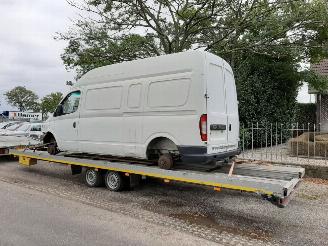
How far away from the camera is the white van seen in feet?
21.8

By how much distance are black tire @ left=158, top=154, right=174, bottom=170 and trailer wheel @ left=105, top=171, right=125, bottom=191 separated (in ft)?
4.24

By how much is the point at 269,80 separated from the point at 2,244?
14027 millimetres

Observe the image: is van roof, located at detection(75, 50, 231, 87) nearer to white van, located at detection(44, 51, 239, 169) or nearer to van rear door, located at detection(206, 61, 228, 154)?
white van, located at detection(44, 51, 239, 169)

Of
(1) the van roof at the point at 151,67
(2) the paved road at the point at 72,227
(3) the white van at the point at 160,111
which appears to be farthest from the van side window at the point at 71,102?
(2) the paved road at the point at 72,227

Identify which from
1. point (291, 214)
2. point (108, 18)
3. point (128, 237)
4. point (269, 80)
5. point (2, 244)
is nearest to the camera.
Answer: point (2, 244)

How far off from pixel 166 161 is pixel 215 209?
136 cm

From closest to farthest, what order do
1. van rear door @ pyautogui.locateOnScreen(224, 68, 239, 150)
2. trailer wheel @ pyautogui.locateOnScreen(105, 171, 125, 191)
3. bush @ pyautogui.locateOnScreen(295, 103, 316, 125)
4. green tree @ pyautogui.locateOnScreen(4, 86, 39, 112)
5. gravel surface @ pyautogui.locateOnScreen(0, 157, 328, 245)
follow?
gravel surface @ pyautogui.locateOnScreen(0, 157, 328, 245)
van rear door @ pyautogui.locateOnScreen(224, 68, 239, 150)
trailer wheel @ pyautogui.locateOnScreen(105, 171, 125, 191)
bush @ pyautogui.locateOnScreen(295, 103, 316, 125)
green tree @ pyautogui.locateOnScreen(4, 86, 39, 112)

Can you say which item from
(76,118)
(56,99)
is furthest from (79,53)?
(56,99)

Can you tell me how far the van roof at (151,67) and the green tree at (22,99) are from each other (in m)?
67.8

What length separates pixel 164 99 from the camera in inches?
281

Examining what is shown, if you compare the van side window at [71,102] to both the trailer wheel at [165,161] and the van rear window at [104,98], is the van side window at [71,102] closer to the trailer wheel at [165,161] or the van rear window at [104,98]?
the van rear window at [104,98]

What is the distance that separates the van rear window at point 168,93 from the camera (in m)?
6.81

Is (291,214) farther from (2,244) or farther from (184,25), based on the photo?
(184,25)

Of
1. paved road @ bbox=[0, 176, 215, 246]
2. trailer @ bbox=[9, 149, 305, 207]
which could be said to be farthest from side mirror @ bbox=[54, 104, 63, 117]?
paved road @ bbox=[0, 176, 215, 246]
